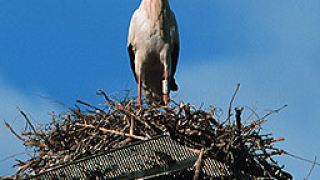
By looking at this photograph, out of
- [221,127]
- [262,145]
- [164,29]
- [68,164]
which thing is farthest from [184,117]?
[164,29]

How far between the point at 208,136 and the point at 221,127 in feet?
0.97

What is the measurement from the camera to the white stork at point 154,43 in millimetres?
6887

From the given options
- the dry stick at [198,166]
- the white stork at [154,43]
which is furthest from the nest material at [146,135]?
the white stork at [154,43]

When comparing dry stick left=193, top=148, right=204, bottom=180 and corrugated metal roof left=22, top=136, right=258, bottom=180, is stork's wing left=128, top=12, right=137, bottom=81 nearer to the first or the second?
corrugated metal roof left=22, top=136, right=258, bottom=180

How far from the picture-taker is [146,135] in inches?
190

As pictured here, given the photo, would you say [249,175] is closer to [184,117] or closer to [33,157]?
[184,117]

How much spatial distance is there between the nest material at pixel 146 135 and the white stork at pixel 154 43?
4.44 feet

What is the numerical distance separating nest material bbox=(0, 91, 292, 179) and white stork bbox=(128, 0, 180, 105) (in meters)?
1.35

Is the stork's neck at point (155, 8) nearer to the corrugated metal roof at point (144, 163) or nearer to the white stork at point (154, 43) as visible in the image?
the white stork at point (154, 43)

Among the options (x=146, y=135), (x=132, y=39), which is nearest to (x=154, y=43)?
(x=132, y=39)

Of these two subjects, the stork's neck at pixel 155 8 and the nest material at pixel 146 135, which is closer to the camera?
the nest material at pixel 146 135

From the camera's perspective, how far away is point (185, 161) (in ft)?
13.8

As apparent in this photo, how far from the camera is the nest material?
4.44 metres

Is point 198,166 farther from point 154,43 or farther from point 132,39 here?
point 132,39
